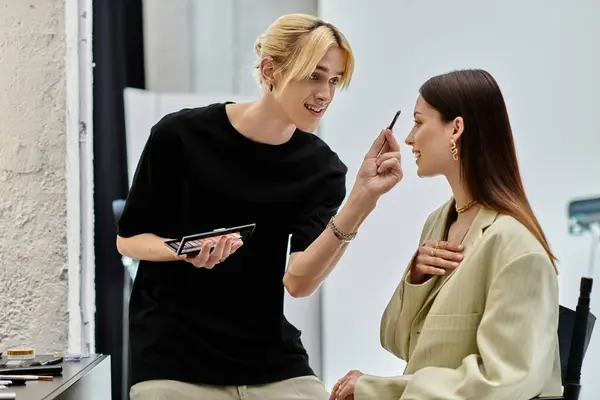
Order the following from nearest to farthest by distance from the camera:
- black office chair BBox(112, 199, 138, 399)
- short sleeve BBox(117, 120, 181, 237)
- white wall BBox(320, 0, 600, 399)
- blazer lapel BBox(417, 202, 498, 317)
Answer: blazer lapel BBox(417, 202, 498, 317) → short sleeve BBox(117, 120, 181, 237) → white wall BBox(320, 0, 600, 399) → black office chair BBox(112, 199, 138, 399)

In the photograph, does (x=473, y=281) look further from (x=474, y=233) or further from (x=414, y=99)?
(x=414, y=99)

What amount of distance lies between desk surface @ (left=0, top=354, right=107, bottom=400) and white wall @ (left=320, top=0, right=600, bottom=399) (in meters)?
1.20

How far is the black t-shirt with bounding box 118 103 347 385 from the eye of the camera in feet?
6.66

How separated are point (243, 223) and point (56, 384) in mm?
552

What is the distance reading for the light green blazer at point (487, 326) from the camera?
1.52 m

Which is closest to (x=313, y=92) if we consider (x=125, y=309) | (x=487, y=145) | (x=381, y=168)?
(x=381, y=168)

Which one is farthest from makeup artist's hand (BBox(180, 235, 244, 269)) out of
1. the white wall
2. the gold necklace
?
the white wall

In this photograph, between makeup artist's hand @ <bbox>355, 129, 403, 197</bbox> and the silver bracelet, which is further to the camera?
the silver bracelet

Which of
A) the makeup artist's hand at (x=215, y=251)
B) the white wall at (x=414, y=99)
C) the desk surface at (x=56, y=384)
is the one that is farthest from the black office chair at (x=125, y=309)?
the makeup artist's hand at (x=215, y=251)

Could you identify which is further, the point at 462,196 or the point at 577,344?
the point at 462,196

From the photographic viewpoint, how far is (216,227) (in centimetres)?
208

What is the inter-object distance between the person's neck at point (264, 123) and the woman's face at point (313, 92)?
4 centimetres

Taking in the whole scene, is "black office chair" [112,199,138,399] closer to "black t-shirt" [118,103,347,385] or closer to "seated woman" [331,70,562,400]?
"black t-shirt" [118,103,347,385]

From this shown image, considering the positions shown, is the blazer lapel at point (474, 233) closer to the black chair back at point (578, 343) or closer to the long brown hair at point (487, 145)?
the long brown hair at point (487, 145)
